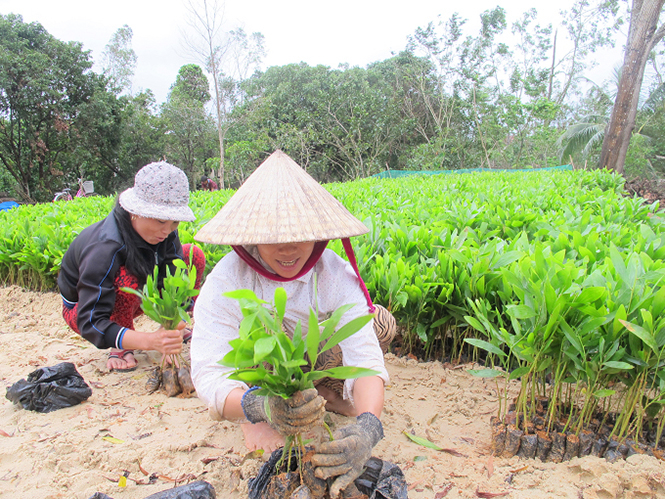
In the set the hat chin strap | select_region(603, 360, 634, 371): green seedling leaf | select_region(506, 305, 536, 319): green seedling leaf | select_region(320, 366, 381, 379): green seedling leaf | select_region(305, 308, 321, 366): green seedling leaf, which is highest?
the hat chin strap

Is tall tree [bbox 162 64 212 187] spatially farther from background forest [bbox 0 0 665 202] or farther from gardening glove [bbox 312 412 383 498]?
gardening glove [bbox 312 412 383 498]

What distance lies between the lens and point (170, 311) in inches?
87.7

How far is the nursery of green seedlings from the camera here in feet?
5.06

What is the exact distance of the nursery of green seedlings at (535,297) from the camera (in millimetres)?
1541

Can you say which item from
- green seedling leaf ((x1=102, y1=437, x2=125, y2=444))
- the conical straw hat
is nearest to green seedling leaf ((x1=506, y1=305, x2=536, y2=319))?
the conical straw hat

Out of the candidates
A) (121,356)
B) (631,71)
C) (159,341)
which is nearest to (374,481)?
(159,341)

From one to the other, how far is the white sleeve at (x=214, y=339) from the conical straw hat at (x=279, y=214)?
0.23 meters

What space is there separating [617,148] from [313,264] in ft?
38.2

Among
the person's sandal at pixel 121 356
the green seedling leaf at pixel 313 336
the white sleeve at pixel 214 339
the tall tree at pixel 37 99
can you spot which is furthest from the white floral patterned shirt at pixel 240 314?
the tall tree at pixel 37 99

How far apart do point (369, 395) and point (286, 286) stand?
0.53 m

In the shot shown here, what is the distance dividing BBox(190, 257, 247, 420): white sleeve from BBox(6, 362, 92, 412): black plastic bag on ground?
1051 mm

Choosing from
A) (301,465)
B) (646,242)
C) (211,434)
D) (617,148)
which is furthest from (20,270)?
(617,148)

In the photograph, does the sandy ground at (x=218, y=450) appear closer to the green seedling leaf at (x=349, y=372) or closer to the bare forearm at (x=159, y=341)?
the bare forearm at (x=159, y=341)

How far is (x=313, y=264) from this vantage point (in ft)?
5.50
